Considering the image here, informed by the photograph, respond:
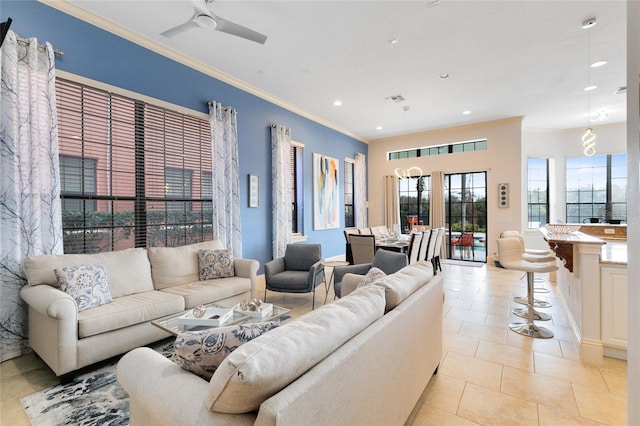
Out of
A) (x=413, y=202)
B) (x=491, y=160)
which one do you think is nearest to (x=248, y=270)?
(x=413, y=202)

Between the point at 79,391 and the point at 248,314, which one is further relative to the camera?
the point at 248,314

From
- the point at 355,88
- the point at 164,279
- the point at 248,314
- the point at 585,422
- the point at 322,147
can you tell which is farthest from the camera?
the point at 322,147

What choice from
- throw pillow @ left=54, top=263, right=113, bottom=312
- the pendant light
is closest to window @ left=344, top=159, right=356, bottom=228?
the pendant light

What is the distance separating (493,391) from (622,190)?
8371 millimetres

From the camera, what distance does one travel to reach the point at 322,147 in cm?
709

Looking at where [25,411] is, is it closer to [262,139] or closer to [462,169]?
[262,139]

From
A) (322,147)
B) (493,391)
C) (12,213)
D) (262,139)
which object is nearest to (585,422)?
(493,391)

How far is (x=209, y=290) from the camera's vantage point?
3.28m

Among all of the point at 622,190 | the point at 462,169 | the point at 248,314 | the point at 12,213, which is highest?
the point at 462,169

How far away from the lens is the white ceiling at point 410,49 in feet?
10.2

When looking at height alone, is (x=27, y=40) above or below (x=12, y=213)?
above

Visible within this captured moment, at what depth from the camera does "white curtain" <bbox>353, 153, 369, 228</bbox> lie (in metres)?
8.44

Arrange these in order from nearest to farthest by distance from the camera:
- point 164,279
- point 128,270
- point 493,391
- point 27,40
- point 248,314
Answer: point 493,391
point 248,314
point 27,40
point 128,270
point 164,279

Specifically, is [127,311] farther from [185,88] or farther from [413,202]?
[413,202]
